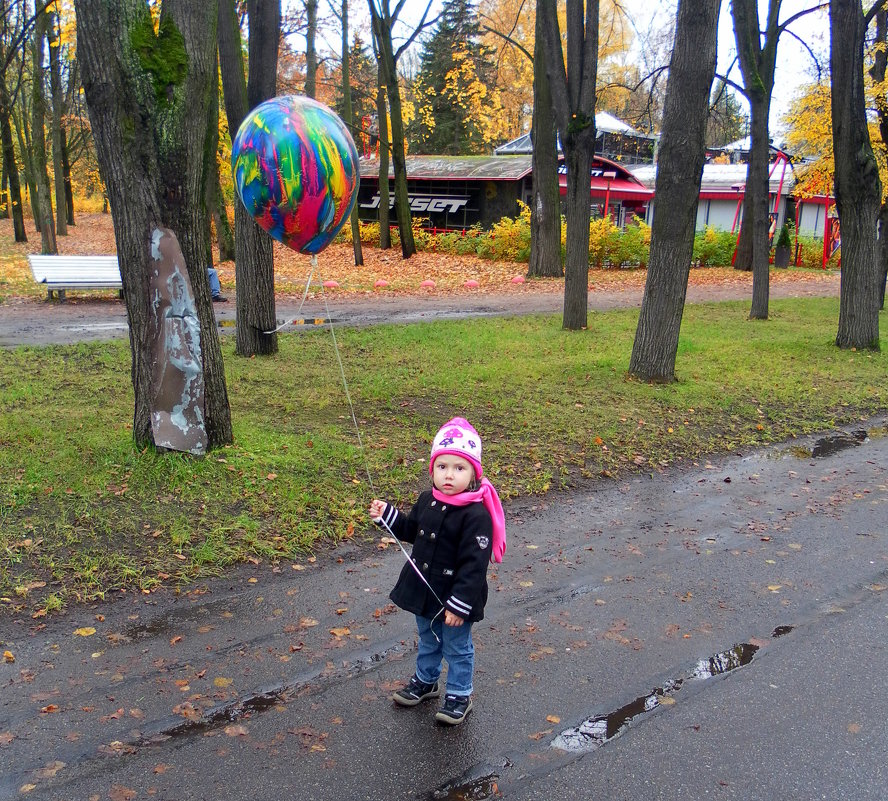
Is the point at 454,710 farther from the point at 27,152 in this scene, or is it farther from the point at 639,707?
the point at 27,152

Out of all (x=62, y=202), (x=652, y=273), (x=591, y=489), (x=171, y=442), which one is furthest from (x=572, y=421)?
(x=62, y=202)

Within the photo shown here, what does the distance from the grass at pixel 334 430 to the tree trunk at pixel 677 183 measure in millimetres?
517

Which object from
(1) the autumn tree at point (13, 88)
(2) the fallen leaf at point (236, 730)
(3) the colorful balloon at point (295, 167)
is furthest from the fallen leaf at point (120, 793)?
(1) the autumn tree at point (13, 88)

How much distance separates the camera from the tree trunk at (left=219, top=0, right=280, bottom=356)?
9438 mm

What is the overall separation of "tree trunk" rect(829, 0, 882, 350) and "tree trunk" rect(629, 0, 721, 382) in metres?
3.63

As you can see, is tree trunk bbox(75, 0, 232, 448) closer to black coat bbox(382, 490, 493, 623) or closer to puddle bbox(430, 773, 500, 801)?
black coat bbox(382, 490, 493, 623)

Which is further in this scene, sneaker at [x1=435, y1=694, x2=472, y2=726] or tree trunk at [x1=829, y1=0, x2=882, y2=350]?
tree trunk at [x1=829, y1=0, x2=882, y2=350]

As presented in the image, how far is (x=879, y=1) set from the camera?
14.9 meters

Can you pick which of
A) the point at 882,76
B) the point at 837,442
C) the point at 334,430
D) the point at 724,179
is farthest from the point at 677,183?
the point at 724,179

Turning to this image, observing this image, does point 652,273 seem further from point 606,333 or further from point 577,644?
point 577,644

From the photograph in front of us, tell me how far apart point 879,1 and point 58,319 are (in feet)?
52.7

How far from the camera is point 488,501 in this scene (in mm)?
3494

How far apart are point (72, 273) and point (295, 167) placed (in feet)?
42.1

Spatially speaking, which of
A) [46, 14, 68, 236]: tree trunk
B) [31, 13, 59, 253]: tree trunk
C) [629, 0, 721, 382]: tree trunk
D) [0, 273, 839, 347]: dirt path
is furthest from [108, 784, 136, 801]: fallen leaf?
[46, 14, 68, 236]: tree trunk
